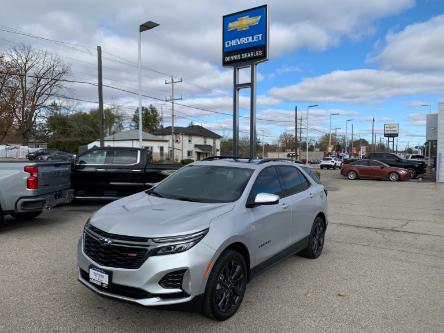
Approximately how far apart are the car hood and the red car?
82.7 ft

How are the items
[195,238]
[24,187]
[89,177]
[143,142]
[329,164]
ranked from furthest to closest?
[143,142] → [329,164] → [89,177] → [24,187] → [195,238]

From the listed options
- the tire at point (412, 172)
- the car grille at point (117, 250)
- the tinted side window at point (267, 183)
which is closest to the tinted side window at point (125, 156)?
the tinted side window at point (267, 183)

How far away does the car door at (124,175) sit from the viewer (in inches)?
429

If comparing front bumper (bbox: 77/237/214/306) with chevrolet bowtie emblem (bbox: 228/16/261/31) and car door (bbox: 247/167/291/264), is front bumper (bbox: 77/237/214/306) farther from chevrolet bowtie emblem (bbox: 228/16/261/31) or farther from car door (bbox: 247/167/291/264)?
chevrolet bowtie emblem (bbox: 228/16/261/31)

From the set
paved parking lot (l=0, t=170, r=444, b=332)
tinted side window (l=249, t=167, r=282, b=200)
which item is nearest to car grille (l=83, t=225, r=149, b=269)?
paved parking lot (l=0, t=170, r=444, b=332)

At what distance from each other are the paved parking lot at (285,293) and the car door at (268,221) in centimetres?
53

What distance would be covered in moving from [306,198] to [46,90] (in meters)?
50.4

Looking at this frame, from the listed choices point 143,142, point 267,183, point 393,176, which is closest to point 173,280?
point 267,183

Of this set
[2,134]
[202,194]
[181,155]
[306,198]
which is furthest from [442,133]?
[181,155]

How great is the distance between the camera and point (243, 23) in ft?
53.4

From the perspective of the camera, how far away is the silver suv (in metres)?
3.41

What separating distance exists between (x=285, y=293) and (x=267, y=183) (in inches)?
54.0

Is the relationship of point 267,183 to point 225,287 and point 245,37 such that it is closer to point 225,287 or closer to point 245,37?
point 225,287

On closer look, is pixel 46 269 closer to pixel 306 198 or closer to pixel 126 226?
pixel 126 226
